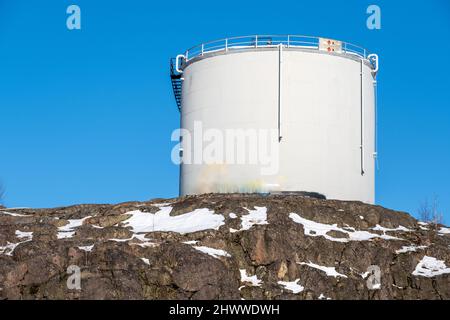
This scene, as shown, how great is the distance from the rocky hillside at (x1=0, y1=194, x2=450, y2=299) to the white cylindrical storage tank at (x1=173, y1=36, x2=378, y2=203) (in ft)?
8.33

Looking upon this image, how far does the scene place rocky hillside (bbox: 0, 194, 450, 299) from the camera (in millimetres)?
25719

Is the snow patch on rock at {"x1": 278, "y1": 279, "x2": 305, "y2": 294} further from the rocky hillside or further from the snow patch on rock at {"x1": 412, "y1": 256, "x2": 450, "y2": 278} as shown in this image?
the snow patch on rock at {"x1": 412, "y1": 256, "x2": 450, "y2": 278}

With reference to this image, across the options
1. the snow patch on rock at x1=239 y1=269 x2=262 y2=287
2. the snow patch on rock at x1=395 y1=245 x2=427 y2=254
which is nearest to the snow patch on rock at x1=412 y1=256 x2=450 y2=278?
the snow patch on rock at x1=395 y1=245 x2=427 y2=254

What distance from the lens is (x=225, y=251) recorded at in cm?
2811

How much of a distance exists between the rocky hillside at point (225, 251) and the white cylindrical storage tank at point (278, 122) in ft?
8.33

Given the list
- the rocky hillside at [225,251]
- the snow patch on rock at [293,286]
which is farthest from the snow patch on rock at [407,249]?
the snow patch on rock at [293,286]

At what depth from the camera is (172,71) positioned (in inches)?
1694

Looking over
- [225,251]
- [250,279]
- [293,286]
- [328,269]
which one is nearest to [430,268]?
[328,269]

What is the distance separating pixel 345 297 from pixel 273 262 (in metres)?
2.88

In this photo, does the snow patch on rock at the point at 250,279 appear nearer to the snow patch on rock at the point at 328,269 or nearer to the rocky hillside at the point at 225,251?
the rocky hillside at the point at 225,251

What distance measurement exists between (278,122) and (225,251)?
9.70 metres

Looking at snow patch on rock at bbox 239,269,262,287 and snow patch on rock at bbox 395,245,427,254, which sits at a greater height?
snow patch on rock at bbox 395,245,427,254

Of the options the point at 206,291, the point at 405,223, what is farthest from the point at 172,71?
the point at 206,291
